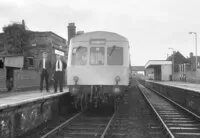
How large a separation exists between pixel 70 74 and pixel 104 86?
1383 mm

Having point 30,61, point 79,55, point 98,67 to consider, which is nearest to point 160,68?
point 30,61

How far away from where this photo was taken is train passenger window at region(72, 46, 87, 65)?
1037cm

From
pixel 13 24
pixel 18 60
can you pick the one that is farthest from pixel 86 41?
pixel 13 24

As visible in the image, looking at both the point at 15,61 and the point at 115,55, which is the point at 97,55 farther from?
the point at 15,61

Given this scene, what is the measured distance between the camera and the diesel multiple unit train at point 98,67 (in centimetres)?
984

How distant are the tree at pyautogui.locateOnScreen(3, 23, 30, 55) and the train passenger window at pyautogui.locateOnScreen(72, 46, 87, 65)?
16920 millimetres

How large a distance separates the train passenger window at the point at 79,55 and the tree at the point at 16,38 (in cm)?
1692

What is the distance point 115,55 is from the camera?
10.3 meters

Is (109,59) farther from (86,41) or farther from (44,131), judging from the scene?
(44,131)

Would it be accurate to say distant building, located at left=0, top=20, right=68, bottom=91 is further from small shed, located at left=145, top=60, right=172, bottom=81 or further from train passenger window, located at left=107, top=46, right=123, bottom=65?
small shed, located at left=145, top=60, right=172, bottom=81

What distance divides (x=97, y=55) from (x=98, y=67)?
1.75ft

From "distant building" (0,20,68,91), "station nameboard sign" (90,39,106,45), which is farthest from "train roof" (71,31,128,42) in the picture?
"distant building" (0,20,68,91)

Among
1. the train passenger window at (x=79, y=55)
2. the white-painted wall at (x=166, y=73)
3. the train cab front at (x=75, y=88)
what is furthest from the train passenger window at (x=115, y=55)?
the white-painted wall at (x=166, y=73)

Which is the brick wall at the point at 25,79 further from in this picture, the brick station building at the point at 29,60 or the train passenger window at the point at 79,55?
the train passenger window at the point at 79,55
